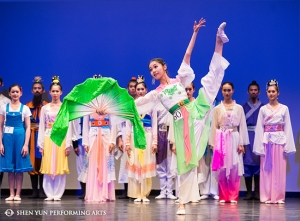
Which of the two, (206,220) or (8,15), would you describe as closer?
(206,220)

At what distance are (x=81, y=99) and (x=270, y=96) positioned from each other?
7.81 ft

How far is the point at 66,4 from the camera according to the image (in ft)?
30.7

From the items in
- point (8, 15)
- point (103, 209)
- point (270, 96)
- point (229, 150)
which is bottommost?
point (103, 209)

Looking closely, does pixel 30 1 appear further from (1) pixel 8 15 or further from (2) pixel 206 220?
(2) pixel 206 220

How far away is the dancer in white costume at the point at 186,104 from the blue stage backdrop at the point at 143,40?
3.05 m

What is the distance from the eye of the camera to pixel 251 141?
8609 millimetres

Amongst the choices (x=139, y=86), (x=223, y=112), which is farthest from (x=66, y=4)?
(x=223, y=112)

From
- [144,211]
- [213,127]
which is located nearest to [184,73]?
[144,211]

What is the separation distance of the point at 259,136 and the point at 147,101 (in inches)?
88.2

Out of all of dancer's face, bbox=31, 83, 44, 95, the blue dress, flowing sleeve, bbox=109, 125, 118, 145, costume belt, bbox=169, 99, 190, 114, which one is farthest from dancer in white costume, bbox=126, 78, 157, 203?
costume belt, bbox=169, 99, 190, 114

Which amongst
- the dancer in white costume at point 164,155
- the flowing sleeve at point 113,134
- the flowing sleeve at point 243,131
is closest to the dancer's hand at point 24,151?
the flowing sleeve at point 113,134

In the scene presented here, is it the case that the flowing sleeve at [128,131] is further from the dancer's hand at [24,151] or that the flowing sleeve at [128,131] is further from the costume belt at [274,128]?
the costume belt at [274,128]

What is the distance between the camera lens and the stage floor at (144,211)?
18.7 ft

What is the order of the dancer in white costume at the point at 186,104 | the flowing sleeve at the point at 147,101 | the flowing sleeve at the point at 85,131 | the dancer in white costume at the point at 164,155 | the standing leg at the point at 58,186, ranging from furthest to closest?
the dancer in white costume at the point at 164,155
the standing leg at the point at 58,186
the flowing sleeve at the point at 85,131
the flowing sleeve at the point at 147,101
the dancer in white costume at the point at 186,104
